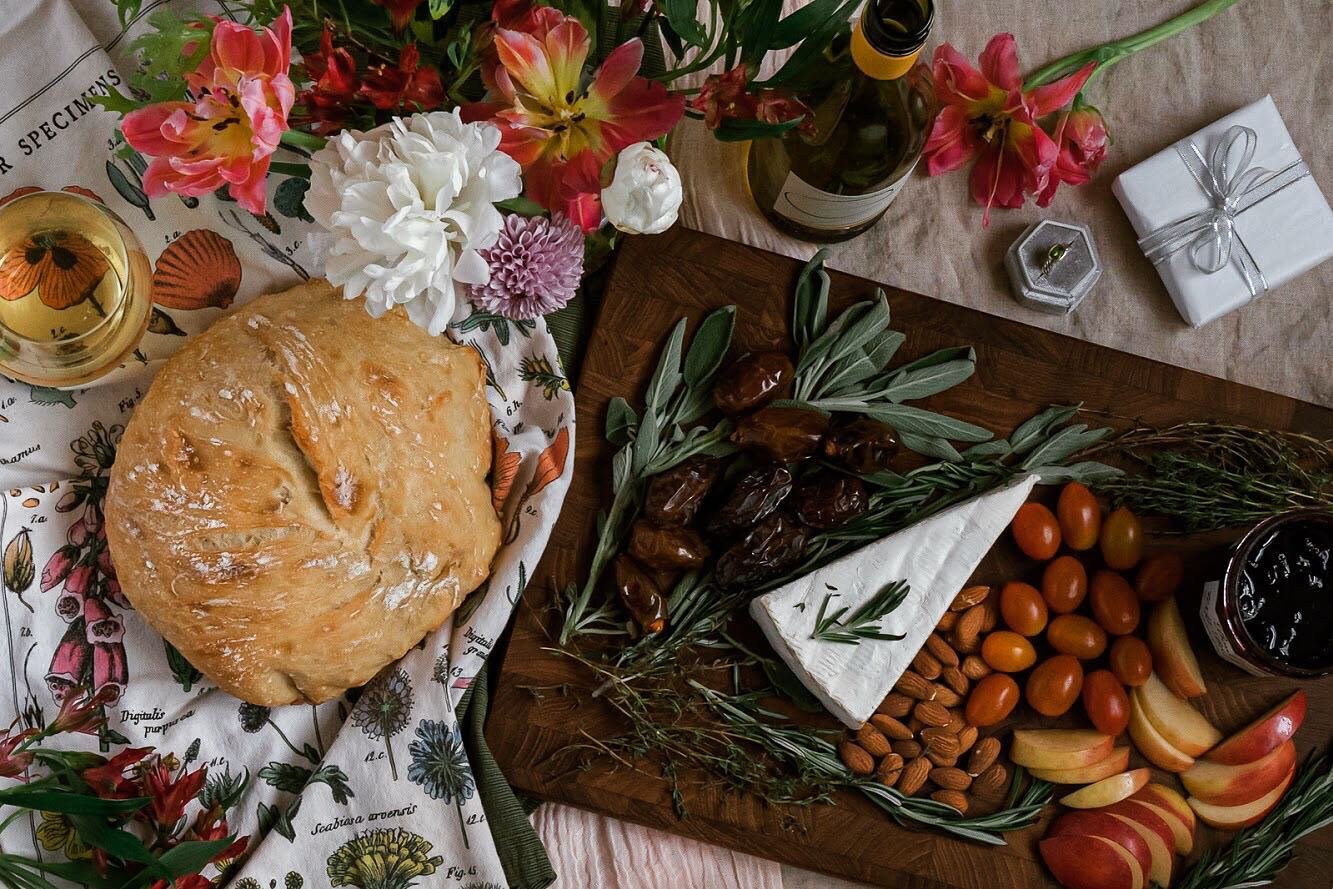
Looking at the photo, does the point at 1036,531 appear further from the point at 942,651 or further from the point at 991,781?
the point at 991,781

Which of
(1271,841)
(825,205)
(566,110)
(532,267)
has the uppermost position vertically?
(566,110)

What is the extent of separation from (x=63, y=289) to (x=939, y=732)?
3.70 feet

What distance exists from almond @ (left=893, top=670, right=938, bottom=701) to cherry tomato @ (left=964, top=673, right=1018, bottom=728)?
51 mm

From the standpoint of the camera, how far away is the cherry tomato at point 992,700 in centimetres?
124

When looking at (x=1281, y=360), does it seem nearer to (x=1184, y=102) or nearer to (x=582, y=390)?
(x=1184, y=102)

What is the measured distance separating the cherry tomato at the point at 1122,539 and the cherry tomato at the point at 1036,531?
0.21ft

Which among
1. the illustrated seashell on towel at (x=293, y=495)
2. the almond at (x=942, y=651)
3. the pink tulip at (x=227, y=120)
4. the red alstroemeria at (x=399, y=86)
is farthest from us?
the almond at (x=942, y=651)

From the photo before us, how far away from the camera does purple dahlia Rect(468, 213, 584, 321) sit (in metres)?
1.12

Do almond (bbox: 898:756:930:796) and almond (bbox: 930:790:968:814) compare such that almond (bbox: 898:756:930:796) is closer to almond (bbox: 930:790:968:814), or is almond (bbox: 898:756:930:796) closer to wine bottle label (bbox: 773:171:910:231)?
almond (bbox: 930:790:968:814)

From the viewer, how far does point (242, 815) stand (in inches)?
46.4

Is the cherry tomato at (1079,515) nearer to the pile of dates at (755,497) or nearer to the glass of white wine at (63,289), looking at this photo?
the pile of dates at (755,497)

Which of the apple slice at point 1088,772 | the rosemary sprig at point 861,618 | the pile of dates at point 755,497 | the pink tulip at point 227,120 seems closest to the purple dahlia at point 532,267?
the pile of dates at point 755,497

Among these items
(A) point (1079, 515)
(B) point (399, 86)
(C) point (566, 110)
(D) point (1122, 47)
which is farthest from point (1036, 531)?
(B) point (399, 86)

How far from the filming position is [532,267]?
114cm
